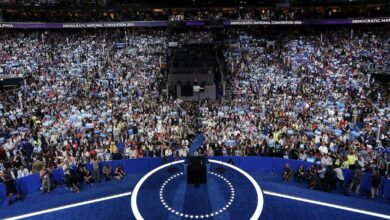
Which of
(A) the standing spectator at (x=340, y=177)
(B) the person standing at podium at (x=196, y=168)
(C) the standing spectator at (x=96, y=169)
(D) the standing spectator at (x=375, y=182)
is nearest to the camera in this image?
(D) the standing spectator at (x=375, y=182)

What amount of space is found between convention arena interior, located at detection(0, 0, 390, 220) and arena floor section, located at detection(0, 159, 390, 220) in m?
0.09

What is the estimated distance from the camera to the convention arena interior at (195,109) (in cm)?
1476

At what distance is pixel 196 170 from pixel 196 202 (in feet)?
5.18

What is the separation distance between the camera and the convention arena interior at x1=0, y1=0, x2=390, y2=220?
1476 centimetres

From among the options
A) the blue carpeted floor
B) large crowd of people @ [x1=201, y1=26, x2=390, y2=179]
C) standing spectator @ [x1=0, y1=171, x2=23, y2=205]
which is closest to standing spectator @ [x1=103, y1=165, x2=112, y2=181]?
the blue carpeted floor

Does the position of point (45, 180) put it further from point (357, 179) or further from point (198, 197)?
point (357, 179)

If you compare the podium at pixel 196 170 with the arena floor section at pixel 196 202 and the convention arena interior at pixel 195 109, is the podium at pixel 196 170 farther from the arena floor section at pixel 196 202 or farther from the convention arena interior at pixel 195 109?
the arena floor section at pixel 196 202

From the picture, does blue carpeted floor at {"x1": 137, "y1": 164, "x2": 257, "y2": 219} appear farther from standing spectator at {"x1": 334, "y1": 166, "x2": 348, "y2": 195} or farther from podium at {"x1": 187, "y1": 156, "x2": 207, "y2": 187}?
standing spectator at {"x1": 334, "y1": 166, "x2": 348, "y2": 195}

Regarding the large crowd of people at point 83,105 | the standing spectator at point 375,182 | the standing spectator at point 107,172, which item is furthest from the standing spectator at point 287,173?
the standing spectator at point 107,172

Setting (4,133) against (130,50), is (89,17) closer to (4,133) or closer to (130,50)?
(130,50)

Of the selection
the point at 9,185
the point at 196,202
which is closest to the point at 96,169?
the point at 9,185

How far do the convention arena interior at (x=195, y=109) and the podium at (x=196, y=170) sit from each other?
0.08 m

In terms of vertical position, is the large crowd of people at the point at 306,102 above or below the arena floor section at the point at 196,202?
above

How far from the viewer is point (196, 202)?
45.3 ft
